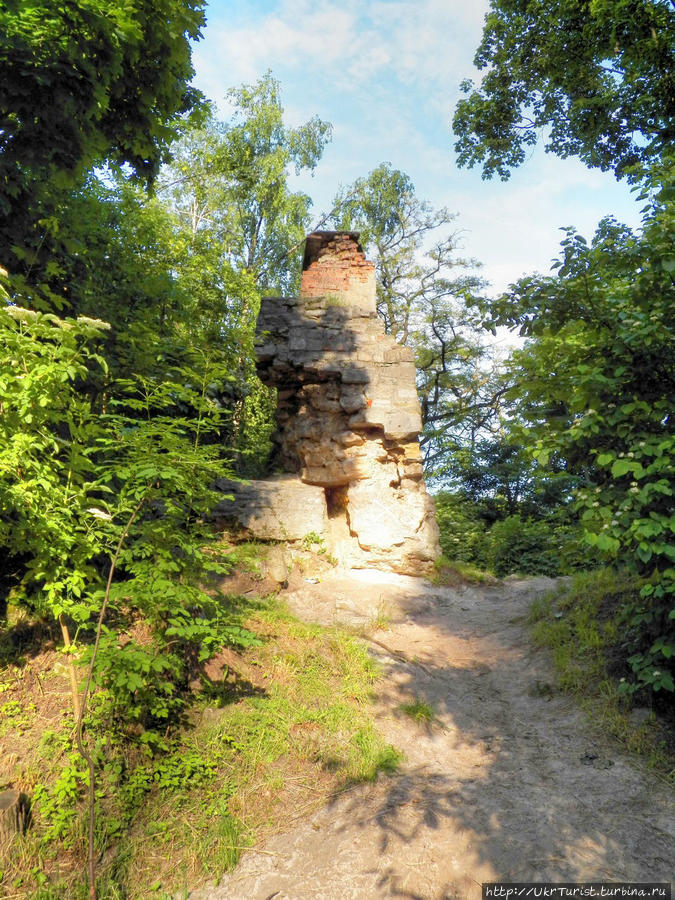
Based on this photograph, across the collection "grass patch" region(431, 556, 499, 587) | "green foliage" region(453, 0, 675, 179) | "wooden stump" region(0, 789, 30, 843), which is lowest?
"wooden stump" region(0, 789, 30, 843)

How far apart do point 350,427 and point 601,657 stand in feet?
17.4

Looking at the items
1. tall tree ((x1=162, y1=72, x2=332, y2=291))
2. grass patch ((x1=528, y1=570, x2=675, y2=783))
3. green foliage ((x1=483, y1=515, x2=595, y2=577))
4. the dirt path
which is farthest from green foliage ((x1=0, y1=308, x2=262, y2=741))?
tall tree ((x1=162, y1=72, x2=332, y2=291))

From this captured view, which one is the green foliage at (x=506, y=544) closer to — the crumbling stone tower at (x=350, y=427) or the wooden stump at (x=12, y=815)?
the crumbling stone tower at (x=350, y=427)

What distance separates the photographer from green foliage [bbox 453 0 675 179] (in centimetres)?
764

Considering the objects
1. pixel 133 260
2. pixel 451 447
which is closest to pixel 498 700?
pixel 133 260

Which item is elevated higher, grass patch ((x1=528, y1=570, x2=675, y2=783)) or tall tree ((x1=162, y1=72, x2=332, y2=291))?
tall tree ((x1=162, y1=72, x2=332, y2=291))

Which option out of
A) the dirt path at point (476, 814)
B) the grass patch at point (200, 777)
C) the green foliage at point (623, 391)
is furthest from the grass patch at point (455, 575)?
the green foliage at point (623, 391)

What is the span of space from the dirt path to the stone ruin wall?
11.1 ft

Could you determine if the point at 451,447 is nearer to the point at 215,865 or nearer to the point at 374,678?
the point at 374,678

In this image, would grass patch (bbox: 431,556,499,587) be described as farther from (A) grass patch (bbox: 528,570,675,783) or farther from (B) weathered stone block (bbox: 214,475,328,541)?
(B) weathered stone block (bbox: 214,475,328,541)

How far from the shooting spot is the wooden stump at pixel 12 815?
2.65m

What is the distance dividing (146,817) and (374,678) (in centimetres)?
210

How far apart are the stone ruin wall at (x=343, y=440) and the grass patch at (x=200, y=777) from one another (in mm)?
3750

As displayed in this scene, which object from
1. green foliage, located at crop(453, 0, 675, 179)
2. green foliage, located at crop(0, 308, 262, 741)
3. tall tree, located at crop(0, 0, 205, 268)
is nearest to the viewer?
green foliage, located at crop(0, 308, 262, 741)
